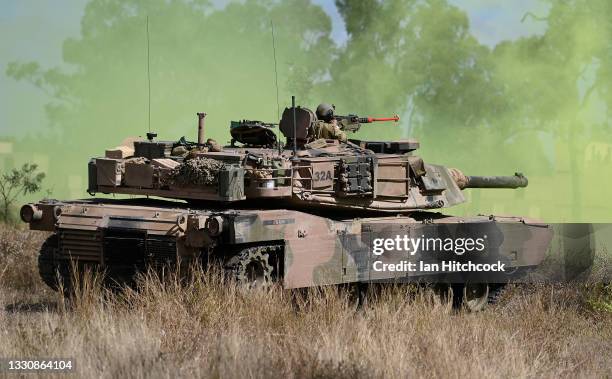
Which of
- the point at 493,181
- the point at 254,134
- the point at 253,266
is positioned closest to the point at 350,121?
the point at 254,134

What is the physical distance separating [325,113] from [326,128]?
293 mm

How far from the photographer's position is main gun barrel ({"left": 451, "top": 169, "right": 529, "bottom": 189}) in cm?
1524

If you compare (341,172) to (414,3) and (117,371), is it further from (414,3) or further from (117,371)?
(414,3)

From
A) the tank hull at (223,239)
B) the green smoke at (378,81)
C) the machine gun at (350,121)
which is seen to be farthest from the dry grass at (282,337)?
the green smoke at (378,81)

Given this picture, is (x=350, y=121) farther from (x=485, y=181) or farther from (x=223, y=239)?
(x=223, y=239)

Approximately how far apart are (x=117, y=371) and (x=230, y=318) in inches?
73.6

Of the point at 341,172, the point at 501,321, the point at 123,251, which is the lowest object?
the point at 501,321

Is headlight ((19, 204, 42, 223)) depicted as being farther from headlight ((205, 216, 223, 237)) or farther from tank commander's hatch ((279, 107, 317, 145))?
tank commander's hatch ((279, 107, 317, 145))

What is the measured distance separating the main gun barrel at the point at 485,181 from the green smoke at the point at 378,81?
9.76 meters

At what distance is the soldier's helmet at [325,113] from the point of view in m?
13.8

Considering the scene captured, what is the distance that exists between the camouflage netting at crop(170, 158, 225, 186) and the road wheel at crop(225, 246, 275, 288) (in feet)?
3.19

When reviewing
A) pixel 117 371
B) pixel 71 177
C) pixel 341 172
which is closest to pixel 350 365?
pixel 117 371

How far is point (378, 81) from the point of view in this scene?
89.4 feet

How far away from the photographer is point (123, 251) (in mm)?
11508
